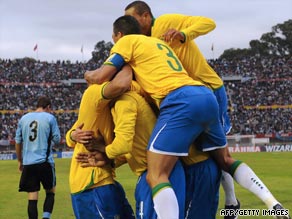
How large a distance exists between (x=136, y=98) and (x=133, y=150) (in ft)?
1.64

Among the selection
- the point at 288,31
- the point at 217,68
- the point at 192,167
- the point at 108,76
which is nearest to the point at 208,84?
the point at 192,167

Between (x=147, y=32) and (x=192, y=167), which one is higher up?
Result: (x=147, y=32)

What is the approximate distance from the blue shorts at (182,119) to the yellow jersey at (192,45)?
4.33ft

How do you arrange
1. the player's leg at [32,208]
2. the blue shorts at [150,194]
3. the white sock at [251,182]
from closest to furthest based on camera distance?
1. the blue shorts at [150,194]
2. the white sock at [251,182]
3. the player's leg at [32,208]

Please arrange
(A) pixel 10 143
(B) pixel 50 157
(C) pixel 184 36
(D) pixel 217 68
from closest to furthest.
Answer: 1. (C) pixel 184 36
2. (B) pixel 50 157
3. (A) pixel 10 143
4. (D) pixel 217 68

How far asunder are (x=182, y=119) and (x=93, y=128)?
0.97 m

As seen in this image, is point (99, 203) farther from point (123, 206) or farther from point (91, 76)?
point (91, 76)

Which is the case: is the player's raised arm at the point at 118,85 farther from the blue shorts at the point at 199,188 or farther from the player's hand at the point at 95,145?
the blue shorts at the point at 199,188

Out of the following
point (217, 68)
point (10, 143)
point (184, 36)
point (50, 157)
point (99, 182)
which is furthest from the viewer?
point (217, 68)

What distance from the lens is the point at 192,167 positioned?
5246 millimetres

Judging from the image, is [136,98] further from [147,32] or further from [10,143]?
[10,143]

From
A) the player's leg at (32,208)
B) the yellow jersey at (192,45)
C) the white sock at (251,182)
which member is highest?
the yellow jersey at (192,45)

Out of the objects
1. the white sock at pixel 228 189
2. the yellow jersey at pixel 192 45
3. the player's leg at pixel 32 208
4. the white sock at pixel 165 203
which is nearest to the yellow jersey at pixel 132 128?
the white sock at pixel 165 203

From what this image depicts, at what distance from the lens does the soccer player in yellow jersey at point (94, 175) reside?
16.4ft
